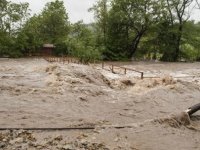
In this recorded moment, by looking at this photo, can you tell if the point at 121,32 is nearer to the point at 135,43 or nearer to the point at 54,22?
the point at 135,43

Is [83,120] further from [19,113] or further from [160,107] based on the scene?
[160,107]

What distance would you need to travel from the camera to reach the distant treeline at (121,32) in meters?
56.6

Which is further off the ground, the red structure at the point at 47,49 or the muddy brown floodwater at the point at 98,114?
the red structure at the point at 47,49

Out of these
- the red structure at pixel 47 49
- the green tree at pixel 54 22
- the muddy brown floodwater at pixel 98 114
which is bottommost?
the muddy brown floodwater at pixel 98 114

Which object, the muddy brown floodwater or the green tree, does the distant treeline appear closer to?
the green tree

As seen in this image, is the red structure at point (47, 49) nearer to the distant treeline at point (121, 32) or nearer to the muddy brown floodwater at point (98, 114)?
the distant treeline at point (121, 32)

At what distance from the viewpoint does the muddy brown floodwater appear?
11172mm

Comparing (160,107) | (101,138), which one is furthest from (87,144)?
(160,107)

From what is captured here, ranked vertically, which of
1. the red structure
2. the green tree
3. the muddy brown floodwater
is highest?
the green tree

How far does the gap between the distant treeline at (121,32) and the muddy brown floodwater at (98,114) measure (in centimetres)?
3032

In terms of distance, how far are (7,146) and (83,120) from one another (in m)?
4.27

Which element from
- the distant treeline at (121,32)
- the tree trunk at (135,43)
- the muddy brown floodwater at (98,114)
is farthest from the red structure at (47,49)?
the muddy brown floodwater at (98,114)

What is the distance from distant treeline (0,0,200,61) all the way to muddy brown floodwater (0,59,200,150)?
3032 cm

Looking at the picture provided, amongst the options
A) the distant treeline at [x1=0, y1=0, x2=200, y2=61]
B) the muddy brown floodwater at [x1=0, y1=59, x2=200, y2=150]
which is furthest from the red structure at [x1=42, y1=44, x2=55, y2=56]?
the muddy brown floodwater at [x1=0, y1=59, x2=200, y2=150]
